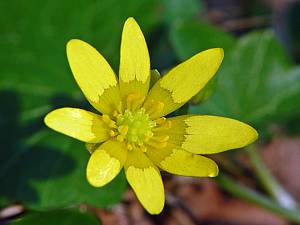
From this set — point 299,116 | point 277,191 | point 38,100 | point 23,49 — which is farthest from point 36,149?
point 299,116

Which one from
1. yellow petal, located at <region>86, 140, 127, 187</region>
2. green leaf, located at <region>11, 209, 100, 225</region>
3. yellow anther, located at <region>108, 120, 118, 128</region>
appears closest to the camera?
yellow petal, located at <region>86, 140, 127, 187</region>

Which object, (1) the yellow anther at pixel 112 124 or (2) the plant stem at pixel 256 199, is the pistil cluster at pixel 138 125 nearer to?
(1) the yellow anther at pixel 112 124

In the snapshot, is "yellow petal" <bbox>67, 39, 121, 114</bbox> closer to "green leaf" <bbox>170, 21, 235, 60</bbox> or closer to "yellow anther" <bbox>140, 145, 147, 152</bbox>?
"yellow anther" <bbox>140, 145, 147, 152</bbox>

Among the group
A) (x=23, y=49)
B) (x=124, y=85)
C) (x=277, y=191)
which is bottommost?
(x=277, y=191)

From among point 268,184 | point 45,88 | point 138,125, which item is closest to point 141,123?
point 138,125

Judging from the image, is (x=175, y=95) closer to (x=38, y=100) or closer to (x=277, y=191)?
(x=38, y=100)

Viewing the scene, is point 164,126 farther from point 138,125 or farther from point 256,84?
point 256,84

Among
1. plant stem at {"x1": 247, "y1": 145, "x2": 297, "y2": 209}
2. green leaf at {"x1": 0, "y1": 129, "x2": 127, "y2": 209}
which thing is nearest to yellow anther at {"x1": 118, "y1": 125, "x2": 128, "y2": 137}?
green leaf at {"x1": 0, "y1": 129, "x2": 127, "y2": 209}

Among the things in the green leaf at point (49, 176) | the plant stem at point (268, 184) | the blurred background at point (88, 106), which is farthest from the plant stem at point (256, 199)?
the green leaf at point (49, 176)
